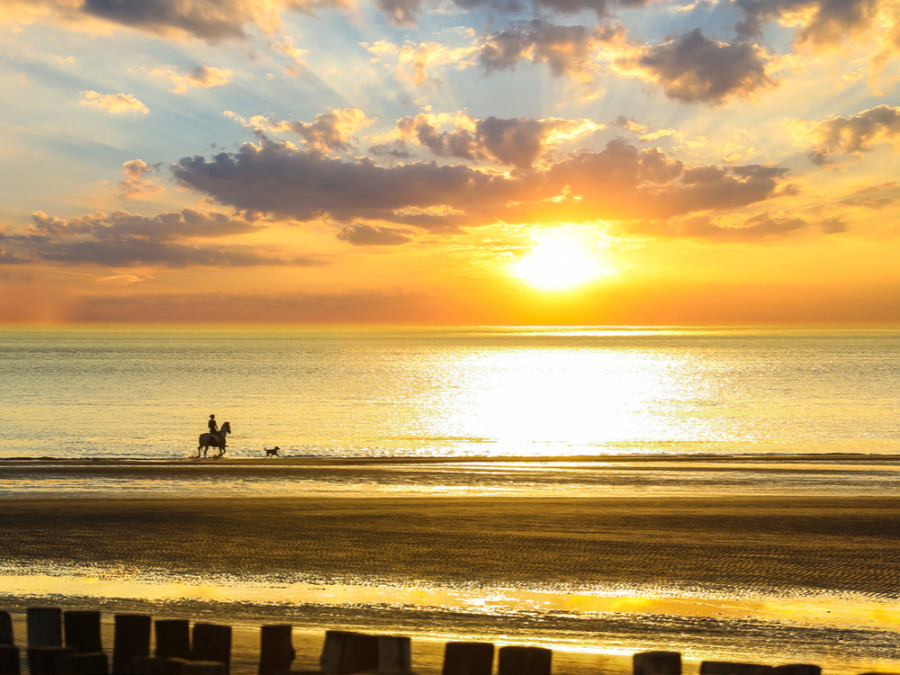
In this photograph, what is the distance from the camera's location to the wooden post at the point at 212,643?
4988 mm

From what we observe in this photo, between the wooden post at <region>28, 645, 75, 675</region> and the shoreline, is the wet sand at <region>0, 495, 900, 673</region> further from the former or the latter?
the shoreline

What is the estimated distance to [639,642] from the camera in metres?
10.5

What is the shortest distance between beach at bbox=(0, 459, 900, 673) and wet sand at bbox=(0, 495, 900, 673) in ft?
0.17

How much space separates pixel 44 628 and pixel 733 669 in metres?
4.58

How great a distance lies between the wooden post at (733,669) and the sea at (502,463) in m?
5.31

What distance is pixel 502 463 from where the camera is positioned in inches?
1337

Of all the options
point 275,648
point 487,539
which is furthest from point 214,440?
point 275,648

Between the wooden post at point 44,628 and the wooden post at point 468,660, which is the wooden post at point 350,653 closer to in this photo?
the wooden post at point 468,660

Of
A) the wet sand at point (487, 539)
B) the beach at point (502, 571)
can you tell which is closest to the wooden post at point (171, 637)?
the beach at point (502, 571)

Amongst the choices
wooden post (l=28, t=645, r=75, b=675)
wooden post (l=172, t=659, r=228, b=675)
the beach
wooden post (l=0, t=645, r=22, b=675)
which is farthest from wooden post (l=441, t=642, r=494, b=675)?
the beach

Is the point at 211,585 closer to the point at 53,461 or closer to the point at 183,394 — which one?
the point at 53,461

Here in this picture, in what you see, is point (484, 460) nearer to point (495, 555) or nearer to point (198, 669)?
point (495, 555)

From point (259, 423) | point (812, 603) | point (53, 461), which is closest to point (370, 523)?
point (812, 603)

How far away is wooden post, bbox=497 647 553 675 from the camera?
184 inches
